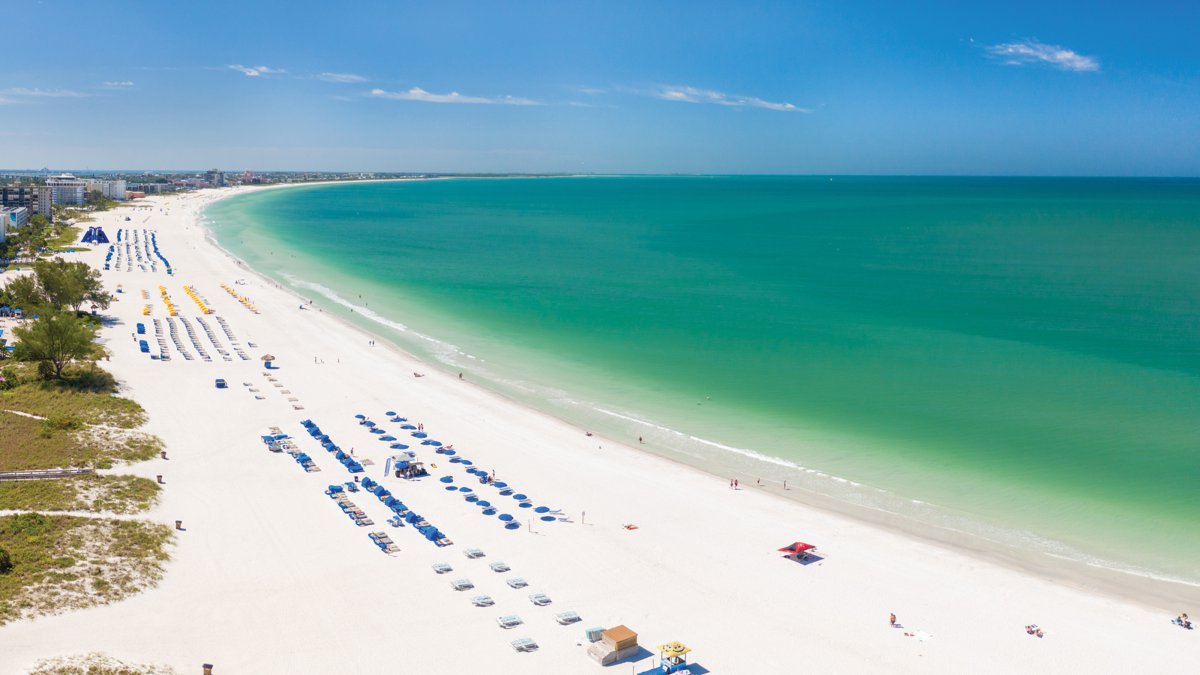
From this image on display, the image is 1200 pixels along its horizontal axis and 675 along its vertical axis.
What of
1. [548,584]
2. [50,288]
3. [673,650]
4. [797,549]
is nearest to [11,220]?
[50,288]

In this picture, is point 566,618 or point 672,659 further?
point 566,618

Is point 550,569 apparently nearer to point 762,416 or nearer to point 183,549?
point 183,549

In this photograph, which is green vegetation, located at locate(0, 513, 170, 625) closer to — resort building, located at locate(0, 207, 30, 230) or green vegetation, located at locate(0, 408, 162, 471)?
green vegetation, located at locate(0, 408, 162, 471)

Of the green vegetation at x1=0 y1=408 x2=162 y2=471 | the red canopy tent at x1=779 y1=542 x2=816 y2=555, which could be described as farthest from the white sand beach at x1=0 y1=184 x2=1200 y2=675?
the green vegetation at x1=0 y1=408 x2=162 y2=471

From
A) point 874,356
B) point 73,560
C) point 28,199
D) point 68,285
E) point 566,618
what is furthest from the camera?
point 28,199

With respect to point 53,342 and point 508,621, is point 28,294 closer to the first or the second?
point 53,342

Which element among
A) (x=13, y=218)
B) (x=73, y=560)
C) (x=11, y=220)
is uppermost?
(x=13, y=218)
